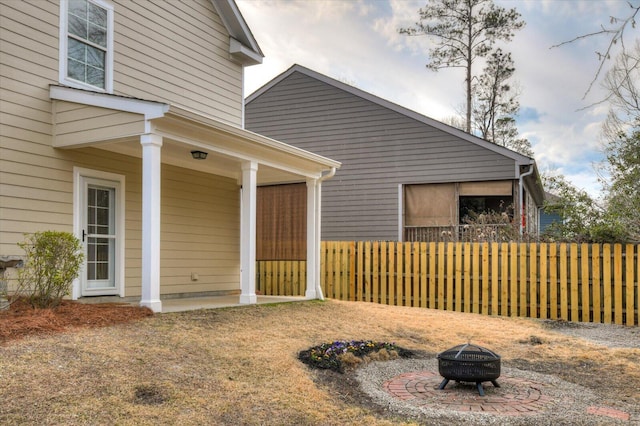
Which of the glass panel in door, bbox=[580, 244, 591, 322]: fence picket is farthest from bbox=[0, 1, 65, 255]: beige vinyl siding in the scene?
bbox=[580, 244, 591, 322]: fence picket

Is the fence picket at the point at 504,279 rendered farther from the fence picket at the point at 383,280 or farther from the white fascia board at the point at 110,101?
the white fascia board at the point at 110,101

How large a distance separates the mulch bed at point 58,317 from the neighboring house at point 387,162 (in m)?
9.55

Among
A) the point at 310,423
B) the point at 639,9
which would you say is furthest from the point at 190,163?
the point at 639,9

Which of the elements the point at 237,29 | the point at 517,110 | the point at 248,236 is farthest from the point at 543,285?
the point at 517,110

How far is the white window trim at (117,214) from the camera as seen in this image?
8633mm

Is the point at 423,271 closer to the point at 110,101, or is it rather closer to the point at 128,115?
the point at 128,115

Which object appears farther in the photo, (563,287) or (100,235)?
(563,287)

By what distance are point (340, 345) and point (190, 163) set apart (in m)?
5.34

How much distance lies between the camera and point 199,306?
8906 mm

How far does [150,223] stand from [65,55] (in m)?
3.19

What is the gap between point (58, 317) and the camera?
6.52 meters

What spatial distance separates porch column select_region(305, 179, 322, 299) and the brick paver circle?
547 cm

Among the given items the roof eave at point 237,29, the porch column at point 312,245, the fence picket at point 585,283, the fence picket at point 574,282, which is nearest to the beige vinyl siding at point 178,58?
the roof eave at point 237,29

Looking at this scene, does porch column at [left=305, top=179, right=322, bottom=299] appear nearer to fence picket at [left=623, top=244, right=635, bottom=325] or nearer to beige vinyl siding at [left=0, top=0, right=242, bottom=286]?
beige vinyl siding at [left=0, top=0, right=242, bottom=286]
